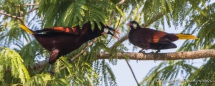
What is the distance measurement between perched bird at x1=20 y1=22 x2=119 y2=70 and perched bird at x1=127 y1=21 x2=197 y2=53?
26.1 inches

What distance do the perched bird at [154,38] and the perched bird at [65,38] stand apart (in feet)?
2.18

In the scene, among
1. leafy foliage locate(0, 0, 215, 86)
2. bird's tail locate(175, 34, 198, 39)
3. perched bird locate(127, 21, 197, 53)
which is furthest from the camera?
perched bird locate(127, 21, 197, 53)

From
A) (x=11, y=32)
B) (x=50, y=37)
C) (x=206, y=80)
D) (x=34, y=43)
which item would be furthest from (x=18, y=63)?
(x=206, y=80)

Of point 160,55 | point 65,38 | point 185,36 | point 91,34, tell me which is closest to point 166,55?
point 160,55

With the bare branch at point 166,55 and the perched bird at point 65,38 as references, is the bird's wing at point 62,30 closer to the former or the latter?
the perched bird at point 65,38

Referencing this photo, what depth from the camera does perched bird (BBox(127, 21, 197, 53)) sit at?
11.3 feet

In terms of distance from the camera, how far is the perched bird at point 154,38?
11.3ft

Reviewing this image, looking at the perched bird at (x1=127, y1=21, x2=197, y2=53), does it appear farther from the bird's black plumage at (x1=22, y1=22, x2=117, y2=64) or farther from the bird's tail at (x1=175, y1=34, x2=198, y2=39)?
the bird's black plumage at (x1=22, y1=22, x2=117, y2=64)

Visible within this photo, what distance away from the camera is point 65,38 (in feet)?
9.50

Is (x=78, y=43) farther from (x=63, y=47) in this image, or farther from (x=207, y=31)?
(x=207, y=31)

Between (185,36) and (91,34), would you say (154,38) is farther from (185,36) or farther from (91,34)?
(91,34)

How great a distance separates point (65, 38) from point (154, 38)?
0.86 m

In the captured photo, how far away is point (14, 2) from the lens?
313cm

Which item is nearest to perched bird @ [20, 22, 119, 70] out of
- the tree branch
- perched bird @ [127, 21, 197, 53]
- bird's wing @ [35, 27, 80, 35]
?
bird's wing @ [35, 27, 80, 35]
